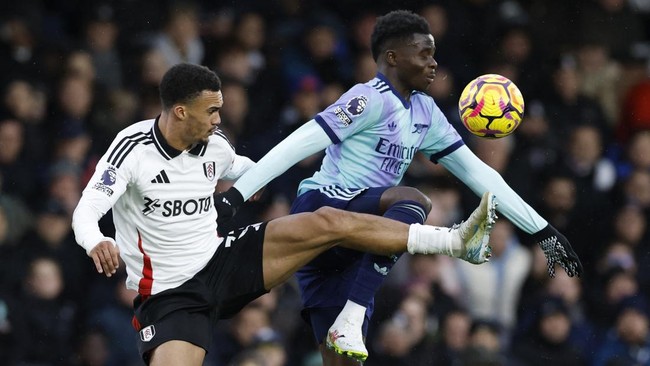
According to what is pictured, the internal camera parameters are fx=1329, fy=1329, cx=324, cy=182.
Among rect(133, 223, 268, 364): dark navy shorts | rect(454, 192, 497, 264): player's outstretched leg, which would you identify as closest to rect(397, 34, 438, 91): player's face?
rect(454, 192, 497, 264): player's outstretched leg

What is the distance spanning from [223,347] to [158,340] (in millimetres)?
3254

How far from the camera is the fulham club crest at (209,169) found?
25.0ft

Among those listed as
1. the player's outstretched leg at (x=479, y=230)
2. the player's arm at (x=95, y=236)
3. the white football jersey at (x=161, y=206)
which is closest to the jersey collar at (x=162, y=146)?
the white football jersey at (x=161, y=206)

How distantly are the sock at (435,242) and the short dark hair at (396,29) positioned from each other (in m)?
1.39

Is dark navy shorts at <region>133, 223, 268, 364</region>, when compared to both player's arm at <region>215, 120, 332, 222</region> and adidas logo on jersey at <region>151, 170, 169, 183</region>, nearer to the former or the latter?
player's arm at <region>215, 120, 332, 222</region>

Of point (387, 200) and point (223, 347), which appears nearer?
point (387, 200)

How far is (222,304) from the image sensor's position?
303 inches

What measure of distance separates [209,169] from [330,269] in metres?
1.03

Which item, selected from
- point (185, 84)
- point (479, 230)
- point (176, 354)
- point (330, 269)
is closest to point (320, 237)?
point (330, 269)

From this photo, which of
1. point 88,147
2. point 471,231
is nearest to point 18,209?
point 88,147

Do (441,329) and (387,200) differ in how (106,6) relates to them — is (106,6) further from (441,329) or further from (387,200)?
(387,200)

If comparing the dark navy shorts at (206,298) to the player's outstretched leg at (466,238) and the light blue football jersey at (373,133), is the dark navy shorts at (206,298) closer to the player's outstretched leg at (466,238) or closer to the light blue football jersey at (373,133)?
the light blue football jersey at (373,133)

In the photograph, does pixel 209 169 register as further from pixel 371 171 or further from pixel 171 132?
pixel 371 171

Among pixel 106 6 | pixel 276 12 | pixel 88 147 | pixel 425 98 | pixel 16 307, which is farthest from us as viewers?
pixel 276 12
